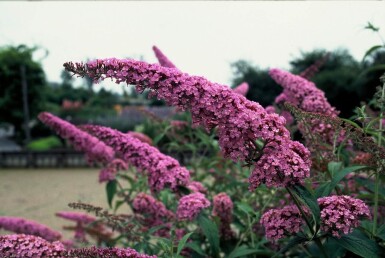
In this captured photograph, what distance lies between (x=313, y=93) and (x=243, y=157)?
78 cm

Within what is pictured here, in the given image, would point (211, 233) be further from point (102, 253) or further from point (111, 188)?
point (111, 188)

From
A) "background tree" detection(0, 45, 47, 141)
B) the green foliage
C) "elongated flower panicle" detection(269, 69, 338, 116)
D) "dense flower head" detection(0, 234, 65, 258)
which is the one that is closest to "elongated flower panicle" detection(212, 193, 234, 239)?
"elongated flower panicle" detection(269, 69, 338, 116)

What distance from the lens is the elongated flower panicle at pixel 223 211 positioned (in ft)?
5.32

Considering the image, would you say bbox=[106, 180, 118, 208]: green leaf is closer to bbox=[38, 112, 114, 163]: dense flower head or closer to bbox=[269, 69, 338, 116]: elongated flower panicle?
bbox=[38, 112, 114, 163]: dense flower head

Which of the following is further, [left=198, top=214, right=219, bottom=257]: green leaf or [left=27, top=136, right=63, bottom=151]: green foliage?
[left=27, top=136, right=63, bottom=151]: green foliage

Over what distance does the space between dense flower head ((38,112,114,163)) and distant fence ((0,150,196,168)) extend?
9.94 meters

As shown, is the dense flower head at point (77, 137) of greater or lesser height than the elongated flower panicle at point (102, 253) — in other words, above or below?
above

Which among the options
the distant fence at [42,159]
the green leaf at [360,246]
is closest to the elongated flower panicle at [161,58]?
the green leaf at [360,246]

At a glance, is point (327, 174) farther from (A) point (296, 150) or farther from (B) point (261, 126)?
(B) point (261, 126)

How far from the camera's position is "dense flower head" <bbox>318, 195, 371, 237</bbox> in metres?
0.98

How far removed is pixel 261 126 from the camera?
0.97m

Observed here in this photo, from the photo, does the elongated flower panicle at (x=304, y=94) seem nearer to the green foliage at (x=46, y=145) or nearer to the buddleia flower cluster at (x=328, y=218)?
the buddleia flower cluster at (x=328, y=218)

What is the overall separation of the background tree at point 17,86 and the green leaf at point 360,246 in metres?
16.7

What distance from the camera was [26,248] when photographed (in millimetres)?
988
